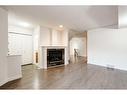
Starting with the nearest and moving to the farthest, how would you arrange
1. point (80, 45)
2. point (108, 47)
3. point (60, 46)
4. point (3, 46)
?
point (3, 46) → point (108, 47) → point (60, 46) → point (80, 45)

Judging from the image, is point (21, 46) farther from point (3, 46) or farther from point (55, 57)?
point (3, 46)

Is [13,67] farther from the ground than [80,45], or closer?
closer

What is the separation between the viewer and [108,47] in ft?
21.4

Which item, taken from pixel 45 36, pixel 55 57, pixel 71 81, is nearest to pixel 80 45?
pixel 55 57

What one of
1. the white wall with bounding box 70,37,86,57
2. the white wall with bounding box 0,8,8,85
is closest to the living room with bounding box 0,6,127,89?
the white wall with bounding box 0,8,8,85

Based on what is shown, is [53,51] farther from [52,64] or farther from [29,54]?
[29,54]

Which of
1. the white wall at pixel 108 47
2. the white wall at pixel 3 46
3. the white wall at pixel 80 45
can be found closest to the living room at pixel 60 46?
the white wall at pixel 108 47

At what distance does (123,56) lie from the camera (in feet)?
18.9

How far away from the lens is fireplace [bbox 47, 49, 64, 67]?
664 centimetres

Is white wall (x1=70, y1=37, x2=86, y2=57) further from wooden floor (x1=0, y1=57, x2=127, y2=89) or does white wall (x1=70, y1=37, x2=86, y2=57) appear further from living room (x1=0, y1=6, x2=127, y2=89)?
wooden floor (x1=0, y1=57, x2=127, y2=89)

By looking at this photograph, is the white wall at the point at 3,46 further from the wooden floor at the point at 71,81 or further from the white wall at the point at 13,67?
the wooden floor at the point at 71,81

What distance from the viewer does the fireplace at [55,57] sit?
6635mm

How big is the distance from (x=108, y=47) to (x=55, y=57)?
3.20 m
